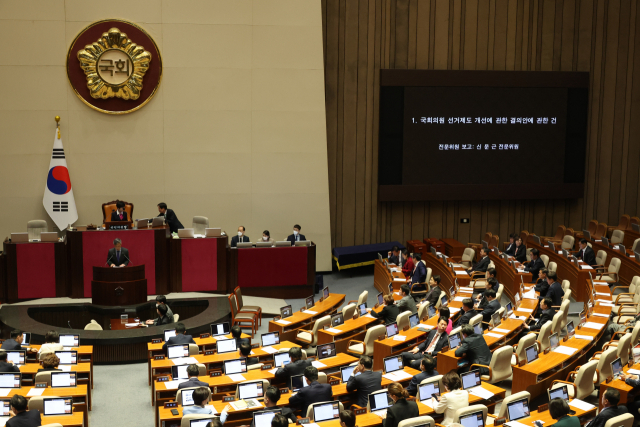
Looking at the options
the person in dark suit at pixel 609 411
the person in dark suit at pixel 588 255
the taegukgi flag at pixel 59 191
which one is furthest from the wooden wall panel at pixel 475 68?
the person in dark suit at pixel 609 411

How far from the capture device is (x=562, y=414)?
6.23 meters

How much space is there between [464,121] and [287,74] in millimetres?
4702

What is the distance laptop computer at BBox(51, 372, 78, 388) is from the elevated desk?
6.47m

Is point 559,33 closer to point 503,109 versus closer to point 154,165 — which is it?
point 503,109

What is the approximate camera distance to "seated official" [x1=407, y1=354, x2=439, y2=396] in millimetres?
7680

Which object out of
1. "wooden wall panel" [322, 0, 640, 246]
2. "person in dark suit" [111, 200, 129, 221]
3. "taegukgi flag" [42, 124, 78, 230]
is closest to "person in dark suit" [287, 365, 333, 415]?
"person in dark suit" [111, 200, 129, 221]

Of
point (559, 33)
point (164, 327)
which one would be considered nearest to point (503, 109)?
point (559, 33)

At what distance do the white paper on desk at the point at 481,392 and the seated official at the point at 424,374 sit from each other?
1.59 ft

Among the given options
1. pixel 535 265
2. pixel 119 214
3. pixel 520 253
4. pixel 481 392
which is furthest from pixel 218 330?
pixel 520 253

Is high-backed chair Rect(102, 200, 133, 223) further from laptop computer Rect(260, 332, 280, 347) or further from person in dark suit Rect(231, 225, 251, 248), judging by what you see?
laptop computer Rect(260, 332, 280, 347)

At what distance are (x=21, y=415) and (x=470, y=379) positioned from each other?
15.5 ft

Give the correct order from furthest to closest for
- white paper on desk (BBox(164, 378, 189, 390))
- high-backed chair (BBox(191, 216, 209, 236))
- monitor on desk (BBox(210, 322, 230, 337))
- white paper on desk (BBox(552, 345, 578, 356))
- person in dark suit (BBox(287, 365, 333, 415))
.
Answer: high-backed chair (BBox(191, 216, 209, 236)) → monitor on desk (BBox(210, 322, 230, 337)) → white paper on desk (BBox(552, 345, 578, 356)) → white paper on desk (BBox(164, 378, 189, 390)) → person in dark suit (BBox(287, 365, 333, 415))

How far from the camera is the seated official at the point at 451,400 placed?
6.91 meters

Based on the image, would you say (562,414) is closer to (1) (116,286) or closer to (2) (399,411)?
(2) (399,411)
